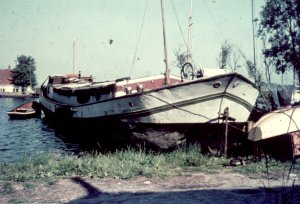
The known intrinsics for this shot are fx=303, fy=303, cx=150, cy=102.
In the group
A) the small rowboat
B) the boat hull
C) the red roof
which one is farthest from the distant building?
the boat hull

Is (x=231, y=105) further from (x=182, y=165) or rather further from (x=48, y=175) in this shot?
(x=48, y=175)

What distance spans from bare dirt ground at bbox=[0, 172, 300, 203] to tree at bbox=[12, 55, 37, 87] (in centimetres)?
8551

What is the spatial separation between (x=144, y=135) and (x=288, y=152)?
4.40 metres

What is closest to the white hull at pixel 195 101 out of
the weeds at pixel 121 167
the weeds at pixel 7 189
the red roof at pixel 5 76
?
the weeds at pixel 121 167

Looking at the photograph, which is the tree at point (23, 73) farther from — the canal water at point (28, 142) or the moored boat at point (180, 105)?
the moored boat at point (180, 105)

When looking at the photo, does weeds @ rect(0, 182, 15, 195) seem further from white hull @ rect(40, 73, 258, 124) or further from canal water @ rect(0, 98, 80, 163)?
canal water @ rect(0, 98, 80, 163)

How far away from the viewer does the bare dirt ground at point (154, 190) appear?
201 inches

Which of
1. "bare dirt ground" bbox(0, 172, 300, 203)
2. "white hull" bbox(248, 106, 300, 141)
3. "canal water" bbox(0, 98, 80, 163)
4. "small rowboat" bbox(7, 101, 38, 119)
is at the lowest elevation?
"canal water" bbox(0, 98, 80, 163)

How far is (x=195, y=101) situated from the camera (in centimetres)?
968

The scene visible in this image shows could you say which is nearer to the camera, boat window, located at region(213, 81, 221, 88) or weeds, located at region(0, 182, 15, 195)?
weeds, located at region(0, 182, 15, 195)

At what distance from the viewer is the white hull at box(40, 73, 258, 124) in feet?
31.0

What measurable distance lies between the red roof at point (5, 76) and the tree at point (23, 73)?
4351 mm

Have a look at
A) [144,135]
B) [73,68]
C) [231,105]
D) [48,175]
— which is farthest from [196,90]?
[73,68]

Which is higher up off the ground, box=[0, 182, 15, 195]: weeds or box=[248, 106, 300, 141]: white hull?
box=[248, 106, 300, 141]: white hull
